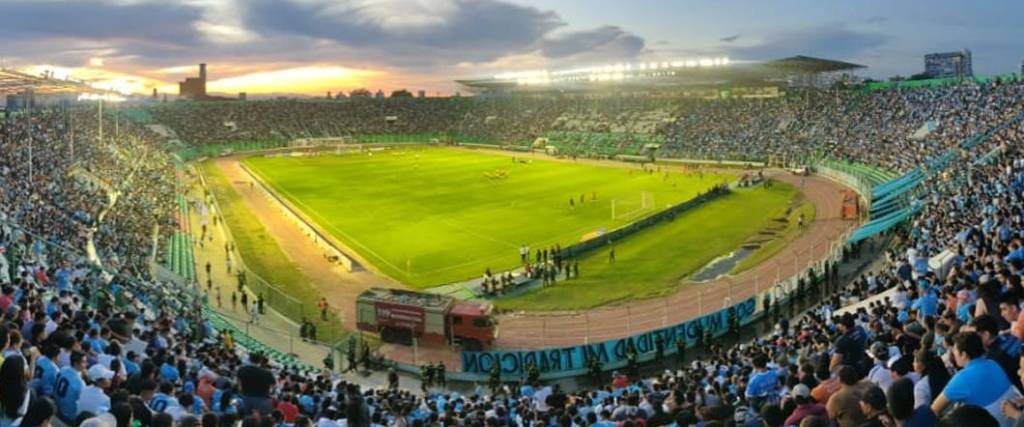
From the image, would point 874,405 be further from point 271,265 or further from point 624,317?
point 271,265

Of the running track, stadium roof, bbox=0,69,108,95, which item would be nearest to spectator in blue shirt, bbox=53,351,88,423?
the running track

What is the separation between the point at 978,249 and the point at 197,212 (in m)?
53.0

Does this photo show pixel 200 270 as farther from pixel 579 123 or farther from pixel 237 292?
pixel 579 123

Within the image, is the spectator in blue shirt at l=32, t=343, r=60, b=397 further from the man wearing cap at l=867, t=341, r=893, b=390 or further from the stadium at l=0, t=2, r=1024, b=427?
the man wearing cap at l=867, t=341, r=893, b=390

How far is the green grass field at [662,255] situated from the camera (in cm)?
3756

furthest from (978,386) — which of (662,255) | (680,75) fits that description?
(680,75)

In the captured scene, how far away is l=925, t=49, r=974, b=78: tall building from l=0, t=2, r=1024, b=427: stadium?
62.1m

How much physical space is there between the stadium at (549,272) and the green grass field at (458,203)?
440 mm

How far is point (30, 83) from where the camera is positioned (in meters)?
37.0

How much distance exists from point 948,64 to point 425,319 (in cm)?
15982

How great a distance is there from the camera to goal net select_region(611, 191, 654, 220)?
2290 inches

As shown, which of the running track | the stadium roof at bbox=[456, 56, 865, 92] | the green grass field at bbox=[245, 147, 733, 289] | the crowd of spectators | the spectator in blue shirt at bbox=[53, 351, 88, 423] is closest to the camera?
the crowd of spectators

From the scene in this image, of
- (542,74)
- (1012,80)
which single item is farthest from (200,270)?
(542,74)

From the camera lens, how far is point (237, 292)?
129 feet
